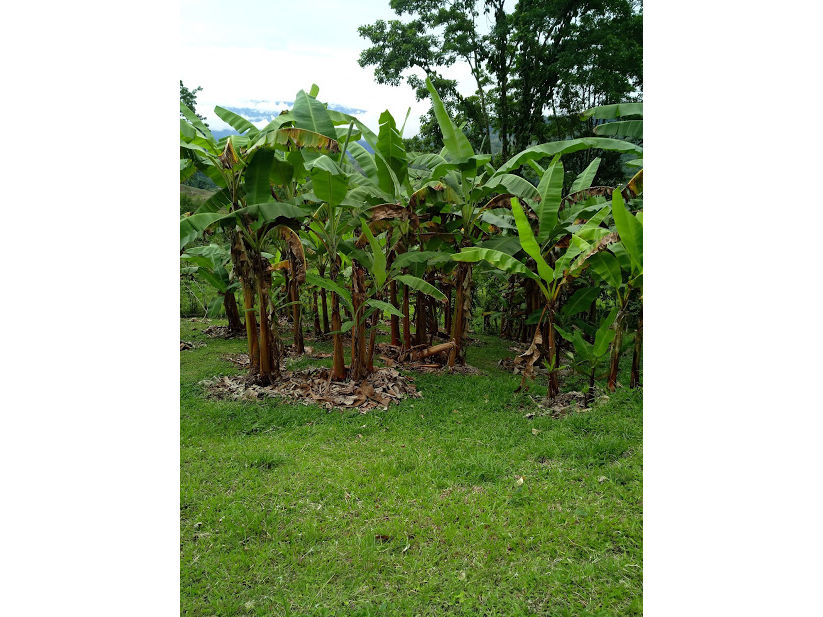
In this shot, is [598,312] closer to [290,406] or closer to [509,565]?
[290,406]

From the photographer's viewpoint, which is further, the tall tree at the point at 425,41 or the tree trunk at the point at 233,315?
the tall tree at the point at 425,41

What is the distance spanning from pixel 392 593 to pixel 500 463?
78 cm

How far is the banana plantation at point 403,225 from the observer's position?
2328 mm

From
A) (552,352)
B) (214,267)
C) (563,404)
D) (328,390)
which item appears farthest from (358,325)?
(214,267)

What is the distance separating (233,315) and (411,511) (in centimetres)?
326

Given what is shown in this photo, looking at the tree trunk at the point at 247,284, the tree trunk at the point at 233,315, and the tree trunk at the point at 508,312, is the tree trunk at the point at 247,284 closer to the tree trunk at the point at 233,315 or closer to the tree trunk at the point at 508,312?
the tree trunk at the point at 233,315

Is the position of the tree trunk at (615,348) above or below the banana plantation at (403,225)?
Result: below

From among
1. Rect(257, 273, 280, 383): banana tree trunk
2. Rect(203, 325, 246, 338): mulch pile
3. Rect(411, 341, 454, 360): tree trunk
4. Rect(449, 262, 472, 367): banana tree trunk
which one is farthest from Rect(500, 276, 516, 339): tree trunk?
Rect(203, 325, 246, 338): mulch pile

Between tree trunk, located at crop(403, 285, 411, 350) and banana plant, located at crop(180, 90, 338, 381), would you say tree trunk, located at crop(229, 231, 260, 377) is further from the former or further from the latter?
tree trunk, located at crop(403, 285, 411, 350)

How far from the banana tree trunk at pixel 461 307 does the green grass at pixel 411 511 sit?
0.73m

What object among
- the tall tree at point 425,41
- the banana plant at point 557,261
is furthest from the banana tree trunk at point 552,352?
the tall tree at point 425,41
